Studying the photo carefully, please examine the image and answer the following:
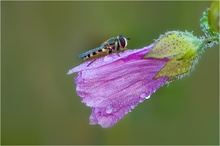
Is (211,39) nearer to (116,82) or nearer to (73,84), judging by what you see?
(116,82)

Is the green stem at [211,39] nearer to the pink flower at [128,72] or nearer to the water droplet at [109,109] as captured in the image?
the pink flower at [128,72]

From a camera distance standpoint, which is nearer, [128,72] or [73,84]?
[128,72]

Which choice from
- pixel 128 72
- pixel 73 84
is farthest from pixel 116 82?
pixel 73 84

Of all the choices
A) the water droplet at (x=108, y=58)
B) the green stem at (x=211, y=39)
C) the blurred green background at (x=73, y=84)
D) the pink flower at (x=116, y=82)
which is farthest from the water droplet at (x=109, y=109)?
the blurred green background at (x=73, y=84)

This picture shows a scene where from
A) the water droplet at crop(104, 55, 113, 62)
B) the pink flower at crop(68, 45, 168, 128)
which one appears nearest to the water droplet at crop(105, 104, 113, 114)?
the pink flower at crop(68, 45, 168, 128)

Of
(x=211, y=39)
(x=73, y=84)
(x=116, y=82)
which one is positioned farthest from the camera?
(x=73, y=84)

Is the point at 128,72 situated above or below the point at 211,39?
below

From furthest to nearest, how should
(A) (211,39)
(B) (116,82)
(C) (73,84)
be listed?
(C) (73,84)
(B) (116,82)
(A) (211,39)
